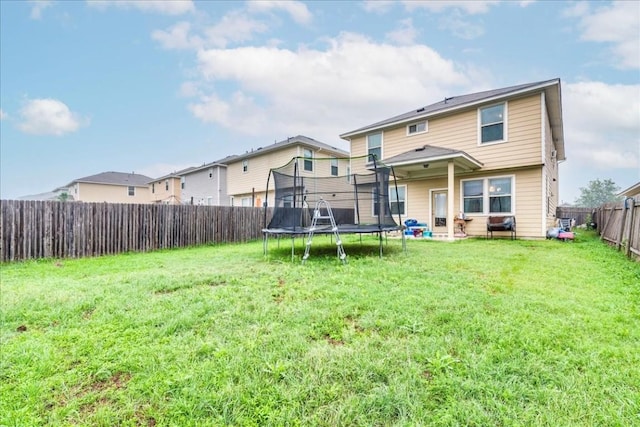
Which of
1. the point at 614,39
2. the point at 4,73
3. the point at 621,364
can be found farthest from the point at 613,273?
the point at 4,73

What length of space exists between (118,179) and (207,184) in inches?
515

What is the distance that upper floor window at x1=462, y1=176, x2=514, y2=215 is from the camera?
959cm

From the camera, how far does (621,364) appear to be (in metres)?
1.79

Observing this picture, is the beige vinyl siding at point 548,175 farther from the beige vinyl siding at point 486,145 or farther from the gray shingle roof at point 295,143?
the gray shingle roof at point 295,143

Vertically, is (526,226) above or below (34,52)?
below

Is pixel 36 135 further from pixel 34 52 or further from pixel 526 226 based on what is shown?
pixel 526 226

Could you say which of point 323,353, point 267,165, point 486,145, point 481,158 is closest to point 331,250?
point 323,353

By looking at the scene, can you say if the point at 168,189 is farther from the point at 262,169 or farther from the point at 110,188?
the point at 262,169

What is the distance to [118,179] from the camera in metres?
29.0

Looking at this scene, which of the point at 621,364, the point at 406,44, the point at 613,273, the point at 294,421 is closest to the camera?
the point at 294,421

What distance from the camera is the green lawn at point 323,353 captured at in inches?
56.8

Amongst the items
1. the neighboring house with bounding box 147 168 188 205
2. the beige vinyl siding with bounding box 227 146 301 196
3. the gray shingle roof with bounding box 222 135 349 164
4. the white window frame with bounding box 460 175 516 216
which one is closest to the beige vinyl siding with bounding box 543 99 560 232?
the white window frame with bounding box 460 175 516 216

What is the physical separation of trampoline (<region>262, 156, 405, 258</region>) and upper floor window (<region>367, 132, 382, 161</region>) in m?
5.43

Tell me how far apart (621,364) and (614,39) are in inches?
549
